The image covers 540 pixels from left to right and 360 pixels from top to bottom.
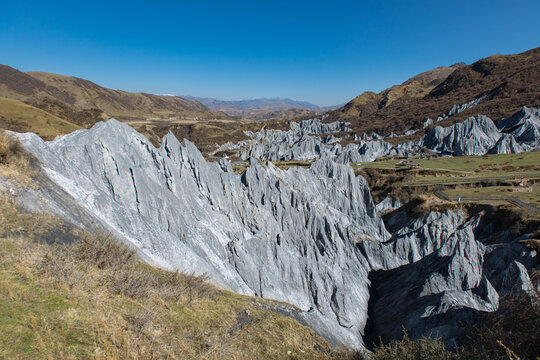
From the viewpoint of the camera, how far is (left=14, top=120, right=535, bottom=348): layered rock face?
1487 centimetres

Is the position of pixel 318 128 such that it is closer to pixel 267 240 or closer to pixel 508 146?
pixel 508 146

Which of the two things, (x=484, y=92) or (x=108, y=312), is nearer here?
(x=108, y=312)

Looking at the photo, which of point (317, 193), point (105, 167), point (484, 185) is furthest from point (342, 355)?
point (484, 185)

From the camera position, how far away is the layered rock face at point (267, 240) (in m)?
14.9

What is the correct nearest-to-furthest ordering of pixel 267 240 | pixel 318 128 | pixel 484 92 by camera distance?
pixel 267 240 < pixel 484 92 < pixel 318 128

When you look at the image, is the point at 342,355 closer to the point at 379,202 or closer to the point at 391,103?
the point at 379,202

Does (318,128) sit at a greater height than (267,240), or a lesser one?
greater

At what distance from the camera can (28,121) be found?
54.9 metres

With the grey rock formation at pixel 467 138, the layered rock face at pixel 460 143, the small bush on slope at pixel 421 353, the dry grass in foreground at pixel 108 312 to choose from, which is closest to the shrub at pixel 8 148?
the dry grass in foreground at pixel 108 312

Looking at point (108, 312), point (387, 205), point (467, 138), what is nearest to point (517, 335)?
point (108, 312)

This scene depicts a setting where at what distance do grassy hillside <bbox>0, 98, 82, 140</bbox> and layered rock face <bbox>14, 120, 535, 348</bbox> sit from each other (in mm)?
41634

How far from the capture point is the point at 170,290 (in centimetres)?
952

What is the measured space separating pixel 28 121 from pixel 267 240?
6044 cm

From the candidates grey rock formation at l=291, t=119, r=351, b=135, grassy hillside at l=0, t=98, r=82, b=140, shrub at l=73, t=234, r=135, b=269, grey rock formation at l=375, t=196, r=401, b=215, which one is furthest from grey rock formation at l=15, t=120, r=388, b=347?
grey rock formation at l=291, t=119, r=351, b=135
